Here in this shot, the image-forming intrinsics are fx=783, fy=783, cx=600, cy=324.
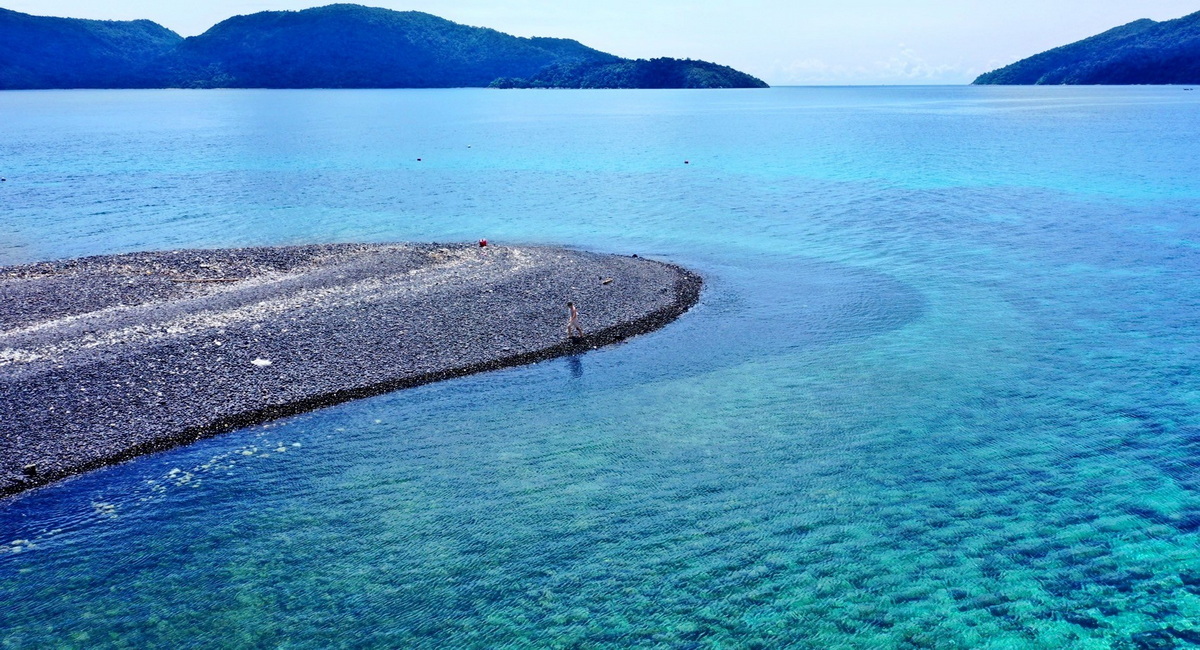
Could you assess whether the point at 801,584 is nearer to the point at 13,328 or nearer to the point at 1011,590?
the point at 1011,590

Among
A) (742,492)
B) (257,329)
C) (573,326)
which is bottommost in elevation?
(742,492)

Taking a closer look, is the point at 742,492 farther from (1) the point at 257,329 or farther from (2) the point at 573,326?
(1) the point at 257,329

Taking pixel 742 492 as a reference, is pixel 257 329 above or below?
above

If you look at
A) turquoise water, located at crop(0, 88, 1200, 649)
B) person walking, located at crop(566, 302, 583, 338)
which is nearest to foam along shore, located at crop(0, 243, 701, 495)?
person walking, located at crop(566, 302, 583, 338)

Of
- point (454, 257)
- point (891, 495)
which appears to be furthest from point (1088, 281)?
point (454, 257)

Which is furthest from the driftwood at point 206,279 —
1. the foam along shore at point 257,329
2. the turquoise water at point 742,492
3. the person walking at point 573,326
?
the person walking at point 573,326

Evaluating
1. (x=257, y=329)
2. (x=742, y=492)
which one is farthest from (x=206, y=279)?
(x=742, y=492)

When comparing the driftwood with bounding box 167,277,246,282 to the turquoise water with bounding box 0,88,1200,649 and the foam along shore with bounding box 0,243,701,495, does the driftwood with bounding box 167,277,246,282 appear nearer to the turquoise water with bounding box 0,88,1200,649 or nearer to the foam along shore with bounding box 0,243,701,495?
the foam along shore with bounding box 0,243,701,495

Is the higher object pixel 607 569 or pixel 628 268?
pixel 628 268

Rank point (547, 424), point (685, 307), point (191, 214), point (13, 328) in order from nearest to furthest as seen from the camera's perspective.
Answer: point (547, 424)
point (13, 328)
point (685, 307)
point (191, 214)
